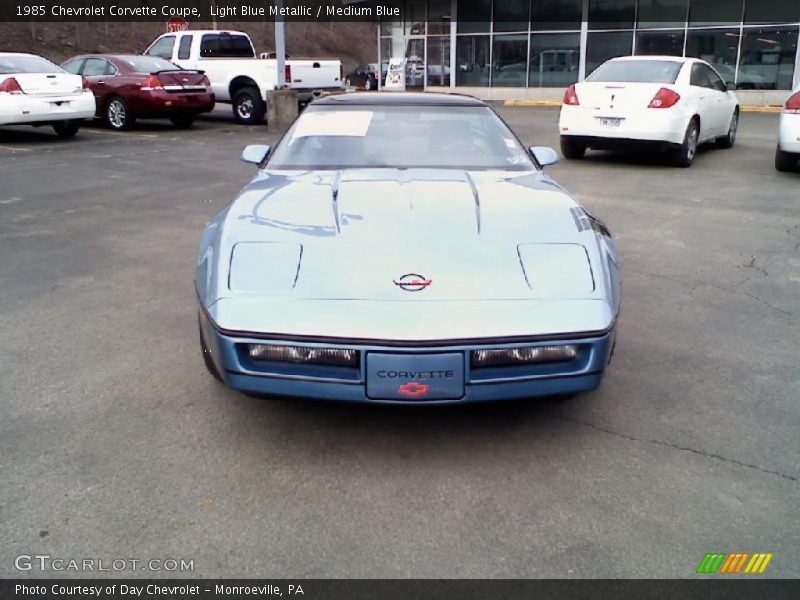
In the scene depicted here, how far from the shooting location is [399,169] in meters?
4.29

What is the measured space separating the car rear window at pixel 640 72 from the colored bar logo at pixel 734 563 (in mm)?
9564

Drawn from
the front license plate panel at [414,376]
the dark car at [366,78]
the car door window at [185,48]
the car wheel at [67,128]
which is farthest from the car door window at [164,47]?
the front license plate panel at [414,376]

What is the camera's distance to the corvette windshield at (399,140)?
445cm

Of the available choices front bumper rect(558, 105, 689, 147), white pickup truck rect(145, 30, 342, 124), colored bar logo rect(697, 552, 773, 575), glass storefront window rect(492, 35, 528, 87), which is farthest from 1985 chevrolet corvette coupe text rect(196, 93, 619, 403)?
glass storefront window rect(492, 35, 528, 87)

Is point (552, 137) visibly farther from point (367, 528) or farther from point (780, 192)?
point (367, 528)

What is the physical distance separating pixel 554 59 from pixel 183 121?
43.3ft

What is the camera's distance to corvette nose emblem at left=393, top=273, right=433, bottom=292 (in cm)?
300

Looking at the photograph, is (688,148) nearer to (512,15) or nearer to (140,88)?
(140,88)

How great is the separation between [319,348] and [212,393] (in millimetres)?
1101

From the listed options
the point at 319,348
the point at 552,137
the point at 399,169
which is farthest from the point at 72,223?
the point at 552,137

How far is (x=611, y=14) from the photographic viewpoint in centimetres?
2367

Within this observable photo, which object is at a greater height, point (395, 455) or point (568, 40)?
point (568, 40)

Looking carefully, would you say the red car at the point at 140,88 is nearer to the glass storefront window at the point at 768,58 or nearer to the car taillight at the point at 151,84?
the car taillight at the point at 151,84

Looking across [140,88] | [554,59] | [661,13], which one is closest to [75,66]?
[140,88]
